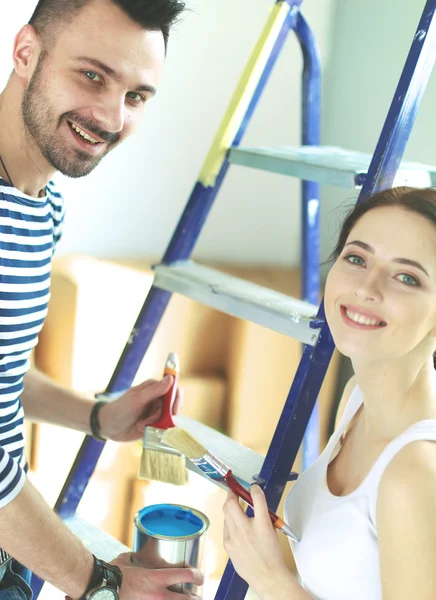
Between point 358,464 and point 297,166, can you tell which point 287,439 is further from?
point 297,166

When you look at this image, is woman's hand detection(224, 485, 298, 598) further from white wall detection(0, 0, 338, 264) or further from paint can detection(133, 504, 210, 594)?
white wall detection(0, 0, 338, 264)

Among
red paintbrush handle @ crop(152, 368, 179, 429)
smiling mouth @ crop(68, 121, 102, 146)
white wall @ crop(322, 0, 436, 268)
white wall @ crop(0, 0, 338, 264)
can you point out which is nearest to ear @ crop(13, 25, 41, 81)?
smiling mouth @ crop(68, 121, 102, 146)

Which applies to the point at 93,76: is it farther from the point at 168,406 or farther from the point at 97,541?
the point at 97,541

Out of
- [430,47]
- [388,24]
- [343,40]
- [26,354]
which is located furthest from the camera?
[343,40]

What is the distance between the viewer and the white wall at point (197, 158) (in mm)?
2537

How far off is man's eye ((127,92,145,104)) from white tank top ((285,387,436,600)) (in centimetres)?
77

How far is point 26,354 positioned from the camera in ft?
4.75

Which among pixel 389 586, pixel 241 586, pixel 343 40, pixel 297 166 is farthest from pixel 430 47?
pixel 343 40

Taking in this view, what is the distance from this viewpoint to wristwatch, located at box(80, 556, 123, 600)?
3.95ft

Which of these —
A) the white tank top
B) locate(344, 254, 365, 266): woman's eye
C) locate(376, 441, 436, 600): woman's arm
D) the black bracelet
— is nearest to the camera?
locate(376, 441, 436, 600): woman's arm

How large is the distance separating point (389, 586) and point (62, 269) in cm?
156

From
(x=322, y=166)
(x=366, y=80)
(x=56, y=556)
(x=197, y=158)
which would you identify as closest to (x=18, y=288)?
(x=56, y=556)

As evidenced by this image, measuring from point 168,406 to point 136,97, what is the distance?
0.58 metres

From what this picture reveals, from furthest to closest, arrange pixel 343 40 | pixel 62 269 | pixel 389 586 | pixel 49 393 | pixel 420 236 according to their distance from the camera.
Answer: pixel 343 40
pixel 62 269
pixel 49 393
pixel 420 236
pixel 389 586
